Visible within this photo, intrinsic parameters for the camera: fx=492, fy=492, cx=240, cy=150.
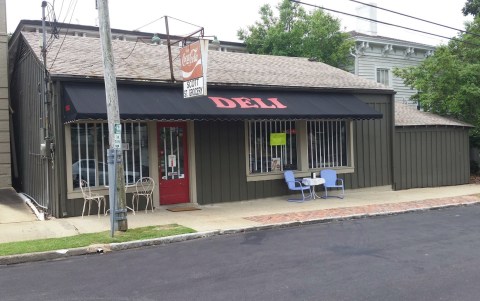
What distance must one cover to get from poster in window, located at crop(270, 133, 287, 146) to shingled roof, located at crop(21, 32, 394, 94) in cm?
145

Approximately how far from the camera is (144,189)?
12.2 meters

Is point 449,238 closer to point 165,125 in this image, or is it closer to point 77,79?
point 165,125

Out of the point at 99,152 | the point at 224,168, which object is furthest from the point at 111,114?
the point at 224,168

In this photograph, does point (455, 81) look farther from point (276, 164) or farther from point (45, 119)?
point (45, 119)

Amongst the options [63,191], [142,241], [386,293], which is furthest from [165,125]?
[386,293]

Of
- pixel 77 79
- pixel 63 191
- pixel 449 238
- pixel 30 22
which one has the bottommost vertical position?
pixel 449 238

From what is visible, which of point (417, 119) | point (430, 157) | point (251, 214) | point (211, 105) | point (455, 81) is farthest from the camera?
point (455, 81)

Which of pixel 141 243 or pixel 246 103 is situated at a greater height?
pixel 246 103

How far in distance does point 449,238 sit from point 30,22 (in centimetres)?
1556

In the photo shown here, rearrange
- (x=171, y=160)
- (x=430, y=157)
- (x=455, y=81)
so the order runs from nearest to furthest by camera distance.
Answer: (x=171, y=160), (x=430, y=157), (x=455, y=81)

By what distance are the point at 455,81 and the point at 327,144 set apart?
286 inches

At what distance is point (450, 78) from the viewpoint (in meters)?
19.4

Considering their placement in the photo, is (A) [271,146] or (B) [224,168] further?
(A) [271,146]

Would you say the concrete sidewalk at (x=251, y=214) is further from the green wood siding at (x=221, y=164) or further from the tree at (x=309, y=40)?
the tree at (x=309, y=40)
